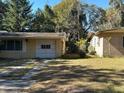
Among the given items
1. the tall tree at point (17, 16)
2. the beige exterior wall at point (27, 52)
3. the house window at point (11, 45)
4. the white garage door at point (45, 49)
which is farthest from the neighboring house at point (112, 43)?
the tall tree at point (17, 16)

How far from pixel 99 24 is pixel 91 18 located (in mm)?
1961

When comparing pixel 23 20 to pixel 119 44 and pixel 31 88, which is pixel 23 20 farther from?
pixel 31 88

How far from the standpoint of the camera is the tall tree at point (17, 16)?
50.6m

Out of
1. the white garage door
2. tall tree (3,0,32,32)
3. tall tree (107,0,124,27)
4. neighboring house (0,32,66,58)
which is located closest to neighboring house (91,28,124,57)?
neighboring house (0,32,66,58)

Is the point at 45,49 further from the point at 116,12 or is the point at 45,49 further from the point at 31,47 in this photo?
the point at 116,12

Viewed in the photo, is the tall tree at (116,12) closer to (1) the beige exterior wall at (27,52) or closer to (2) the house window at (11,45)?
(1) the beige exterior wall at (27,52)

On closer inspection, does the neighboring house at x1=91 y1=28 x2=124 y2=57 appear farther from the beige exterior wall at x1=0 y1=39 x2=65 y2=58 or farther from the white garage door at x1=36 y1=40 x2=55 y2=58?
the white garage door at x1=36 y1=40 x2=55 y2=58

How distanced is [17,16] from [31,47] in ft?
71.9

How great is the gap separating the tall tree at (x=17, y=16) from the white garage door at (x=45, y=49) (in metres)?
19.9

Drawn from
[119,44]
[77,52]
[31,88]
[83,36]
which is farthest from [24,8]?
[31,88]

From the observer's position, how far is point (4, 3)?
57000 mm

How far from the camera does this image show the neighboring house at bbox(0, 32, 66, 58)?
101ft

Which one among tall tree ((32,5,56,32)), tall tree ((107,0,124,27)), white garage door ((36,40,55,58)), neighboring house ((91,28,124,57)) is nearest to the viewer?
neighboring house ((91,28,124,57))

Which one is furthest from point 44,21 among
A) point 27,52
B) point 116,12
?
point 27,52
